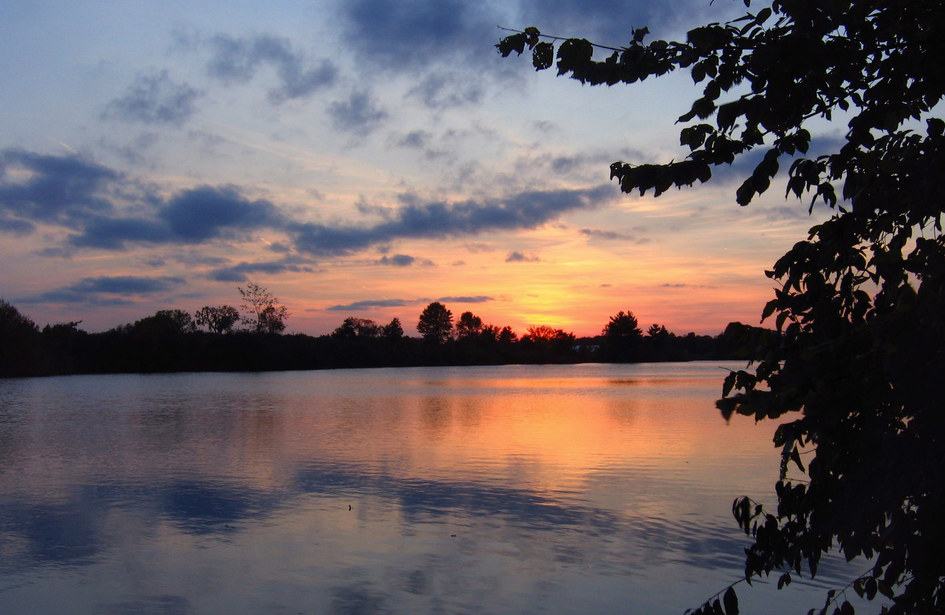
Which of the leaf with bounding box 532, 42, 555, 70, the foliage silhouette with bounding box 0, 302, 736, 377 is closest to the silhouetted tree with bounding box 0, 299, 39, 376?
the foliage silhouette with bounding box 0, 302, 736, 377

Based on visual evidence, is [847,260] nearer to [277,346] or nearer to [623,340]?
[277,346]

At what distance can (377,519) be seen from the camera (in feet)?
30.2

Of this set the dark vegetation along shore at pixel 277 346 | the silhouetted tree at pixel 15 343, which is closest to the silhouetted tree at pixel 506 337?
the dark vegetation along shore at pixel 277 346

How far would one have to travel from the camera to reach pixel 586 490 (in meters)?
11.0

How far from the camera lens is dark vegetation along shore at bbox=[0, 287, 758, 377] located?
65.5 meters

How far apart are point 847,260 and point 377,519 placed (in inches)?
284

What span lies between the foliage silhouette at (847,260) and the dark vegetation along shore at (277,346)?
45795 millimetres

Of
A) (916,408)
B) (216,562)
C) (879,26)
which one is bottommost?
(216,562)

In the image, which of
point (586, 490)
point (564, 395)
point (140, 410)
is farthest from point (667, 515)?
point (564, 395)

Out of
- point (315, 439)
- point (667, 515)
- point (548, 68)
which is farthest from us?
point (315, 439)

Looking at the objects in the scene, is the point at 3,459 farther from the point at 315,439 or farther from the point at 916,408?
the point at 916,408

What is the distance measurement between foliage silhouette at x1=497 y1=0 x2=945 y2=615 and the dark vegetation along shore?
45.8 meters

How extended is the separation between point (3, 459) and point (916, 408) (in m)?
15.6

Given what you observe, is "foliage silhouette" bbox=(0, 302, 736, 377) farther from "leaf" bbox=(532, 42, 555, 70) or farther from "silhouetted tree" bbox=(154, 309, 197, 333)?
"leaf" bbox=(532, 42, 555, 70)
